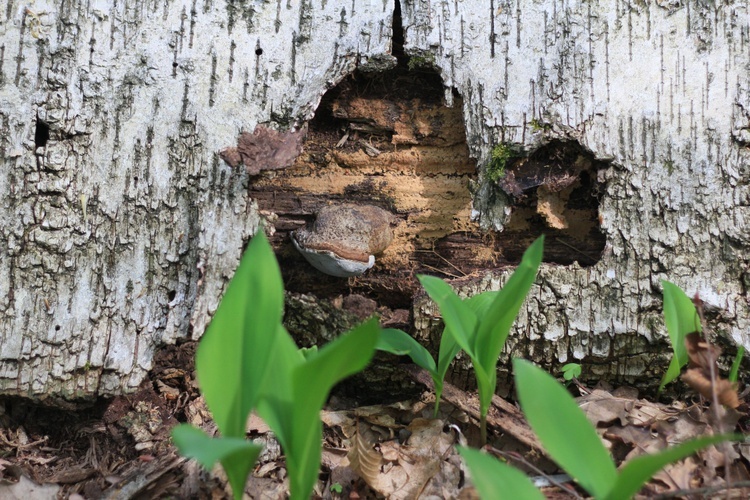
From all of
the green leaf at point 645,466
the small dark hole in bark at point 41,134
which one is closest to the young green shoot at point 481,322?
the green leaf at point 645,466

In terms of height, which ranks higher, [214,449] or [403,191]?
[403,191]

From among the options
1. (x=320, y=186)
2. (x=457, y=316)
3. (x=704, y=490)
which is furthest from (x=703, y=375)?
(x=320, y=186)

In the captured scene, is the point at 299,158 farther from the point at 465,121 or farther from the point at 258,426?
the point at 258,426

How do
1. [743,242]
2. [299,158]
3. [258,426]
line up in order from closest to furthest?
[258,426], [743,242], [299,158]

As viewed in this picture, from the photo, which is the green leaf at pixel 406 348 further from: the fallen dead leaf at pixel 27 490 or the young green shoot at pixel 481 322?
the fallen dead leaf at pixel 27 490

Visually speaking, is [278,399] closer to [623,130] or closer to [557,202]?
[557,202]

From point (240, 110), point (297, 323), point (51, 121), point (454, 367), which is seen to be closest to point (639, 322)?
point (454, 367)

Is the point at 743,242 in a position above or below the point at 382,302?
above
